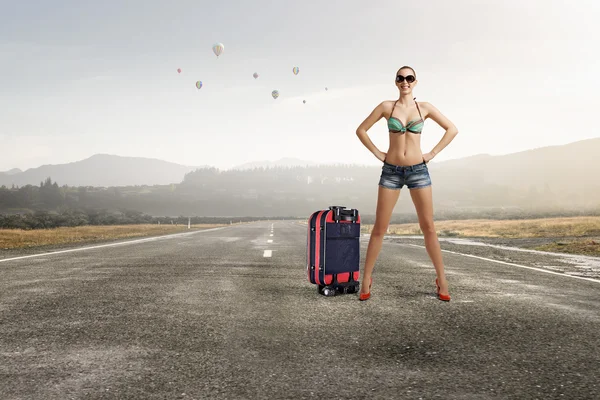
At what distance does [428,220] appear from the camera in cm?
571

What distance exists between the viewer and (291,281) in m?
7.37

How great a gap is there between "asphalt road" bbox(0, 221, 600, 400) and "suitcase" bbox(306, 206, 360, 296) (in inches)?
8.4

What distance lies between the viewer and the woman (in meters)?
5.51

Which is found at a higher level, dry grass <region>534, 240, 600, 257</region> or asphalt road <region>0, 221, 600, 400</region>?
asphalt road <region>0, 221, 600, 400</region>

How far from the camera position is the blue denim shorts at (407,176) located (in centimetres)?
551

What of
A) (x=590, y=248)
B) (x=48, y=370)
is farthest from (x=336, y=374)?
(x=590, y=248)

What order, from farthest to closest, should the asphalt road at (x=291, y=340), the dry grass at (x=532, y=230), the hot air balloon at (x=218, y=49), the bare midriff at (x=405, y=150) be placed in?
1. the hot air balloon at (x=218, y=49)
2. the dry grass at (x=532, y=230)
3. the bare midriff at (x=405, y=150)
4. the asphalt road at (x=291, y=340)

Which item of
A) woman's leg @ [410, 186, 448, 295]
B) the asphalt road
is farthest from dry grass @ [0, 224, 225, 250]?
woman's leg @ [410, 186, 448, 295]

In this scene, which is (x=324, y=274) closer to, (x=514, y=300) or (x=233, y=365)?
(x=514, y=300)

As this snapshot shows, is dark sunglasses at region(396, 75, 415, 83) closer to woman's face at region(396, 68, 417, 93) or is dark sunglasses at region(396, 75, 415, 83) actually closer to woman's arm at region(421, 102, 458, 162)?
woman's face at region(396, 68, 417, 93)

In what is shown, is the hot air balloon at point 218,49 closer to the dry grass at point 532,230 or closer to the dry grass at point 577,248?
the dry grass at point 532,230

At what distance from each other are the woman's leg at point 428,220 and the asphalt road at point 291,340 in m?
0.29

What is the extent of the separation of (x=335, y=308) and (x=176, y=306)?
5.52 feet

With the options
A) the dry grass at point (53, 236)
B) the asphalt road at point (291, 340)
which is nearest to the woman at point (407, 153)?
the asphalt road at point (291, 340)
